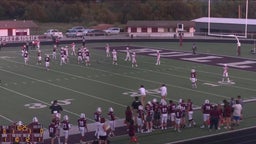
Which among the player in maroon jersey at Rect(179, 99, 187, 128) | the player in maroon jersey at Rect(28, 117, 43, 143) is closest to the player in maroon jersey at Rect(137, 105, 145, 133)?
the player in maroon jersey at Rect(179, 99, 187, 128)

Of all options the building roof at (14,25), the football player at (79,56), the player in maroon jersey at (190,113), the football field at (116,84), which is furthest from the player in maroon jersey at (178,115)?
the building roof at (14,25)

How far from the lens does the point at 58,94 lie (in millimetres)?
24062

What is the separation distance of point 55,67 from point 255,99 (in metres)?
14.1

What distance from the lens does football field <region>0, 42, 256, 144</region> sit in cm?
2019

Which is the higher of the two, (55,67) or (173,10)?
(173,10)

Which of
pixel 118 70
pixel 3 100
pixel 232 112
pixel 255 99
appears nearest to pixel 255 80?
pixel 255 99

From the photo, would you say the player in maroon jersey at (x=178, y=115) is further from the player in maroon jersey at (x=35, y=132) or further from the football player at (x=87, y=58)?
the football player at (x=87, y=58)

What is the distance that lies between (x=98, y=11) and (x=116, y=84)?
2034 inches

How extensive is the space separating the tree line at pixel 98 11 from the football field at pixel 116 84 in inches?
1343

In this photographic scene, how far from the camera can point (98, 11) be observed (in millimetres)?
77312

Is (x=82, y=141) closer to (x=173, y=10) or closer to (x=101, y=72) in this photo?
(x=101, y=72)

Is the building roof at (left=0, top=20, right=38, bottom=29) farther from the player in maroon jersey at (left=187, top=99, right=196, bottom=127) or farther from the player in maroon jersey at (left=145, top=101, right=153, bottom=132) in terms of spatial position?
the player in maroon jersey at (left=145, top=101, right=153, bottom=132)

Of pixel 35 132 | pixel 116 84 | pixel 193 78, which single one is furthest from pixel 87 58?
pixel 35 132

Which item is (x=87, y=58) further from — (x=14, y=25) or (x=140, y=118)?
(x=14, y=25)
